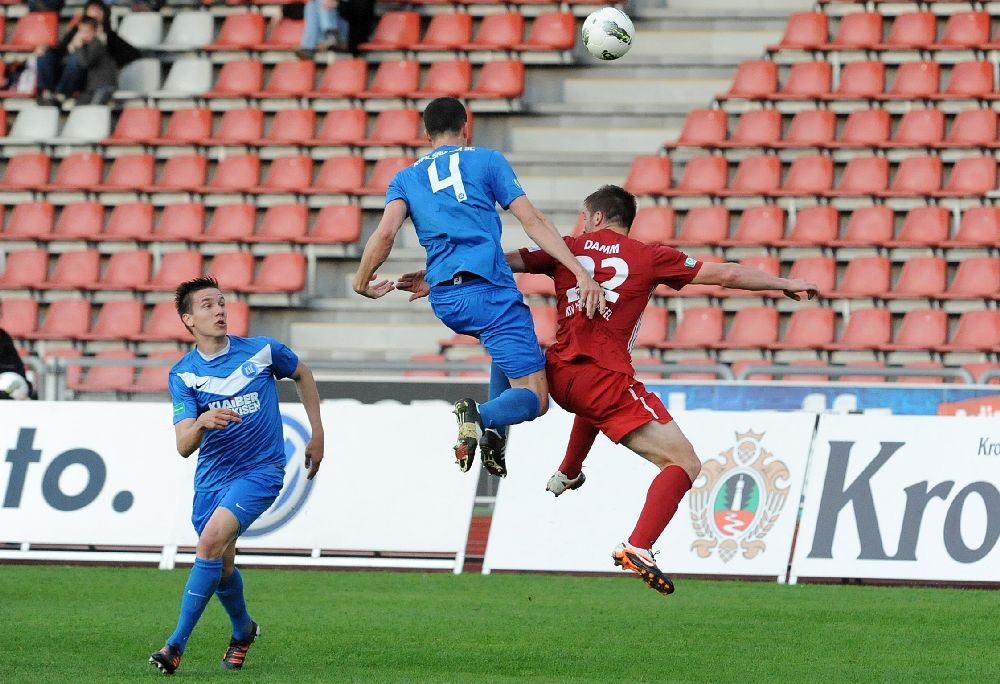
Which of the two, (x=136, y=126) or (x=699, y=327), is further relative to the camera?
(x=136, y=126)

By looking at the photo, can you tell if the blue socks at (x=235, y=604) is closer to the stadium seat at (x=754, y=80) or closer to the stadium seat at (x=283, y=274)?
the stadium seat at (x=283, y=274)

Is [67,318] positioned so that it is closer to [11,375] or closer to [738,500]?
[11,375]

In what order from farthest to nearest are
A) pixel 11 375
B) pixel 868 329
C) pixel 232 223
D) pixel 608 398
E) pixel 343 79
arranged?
pixel 343 79
pixel 232 223
pixel 868 329
pixel 11 375
pixel 608 398

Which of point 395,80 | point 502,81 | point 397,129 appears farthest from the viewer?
point 395,80

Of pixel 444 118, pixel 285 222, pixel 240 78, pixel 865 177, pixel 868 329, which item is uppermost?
pixel 240 78

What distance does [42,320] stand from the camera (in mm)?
21031

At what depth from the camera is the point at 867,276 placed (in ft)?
60.4

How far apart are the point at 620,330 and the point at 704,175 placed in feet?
40.2

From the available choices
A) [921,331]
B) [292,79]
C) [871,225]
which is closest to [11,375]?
[921,331]

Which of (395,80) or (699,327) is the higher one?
(395,80)

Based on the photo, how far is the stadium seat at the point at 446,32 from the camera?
2212 cm

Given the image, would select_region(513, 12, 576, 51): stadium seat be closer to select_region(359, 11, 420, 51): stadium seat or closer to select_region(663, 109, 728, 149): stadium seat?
select_region(359, 11, 420, 51): stadium seat

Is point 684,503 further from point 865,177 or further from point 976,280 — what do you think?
point 865,177

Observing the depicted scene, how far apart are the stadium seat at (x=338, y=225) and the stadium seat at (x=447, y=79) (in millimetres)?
1986
